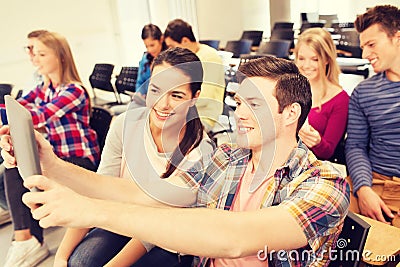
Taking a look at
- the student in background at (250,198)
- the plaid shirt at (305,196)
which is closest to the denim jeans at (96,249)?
the student in background at (250,198)

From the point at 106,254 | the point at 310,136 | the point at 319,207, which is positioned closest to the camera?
the point at 319,207

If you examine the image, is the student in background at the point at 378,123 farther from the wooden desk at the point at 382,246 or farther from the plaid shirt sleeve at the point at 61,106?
the plaid shirt sleeve at the point at 61,106

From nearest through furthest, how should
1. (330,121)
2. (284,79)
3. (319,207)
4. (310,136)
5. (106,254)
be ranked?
(319,207) → (284,79) → (106,254) → (310,136) → (330,121)

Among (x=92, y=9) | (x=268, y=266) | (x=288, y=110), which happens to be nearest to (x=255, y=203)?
(x=268, y=266)

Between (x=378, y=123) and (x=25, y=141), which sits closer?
(x=25, y=141)

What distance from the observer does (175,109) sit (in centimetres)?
150

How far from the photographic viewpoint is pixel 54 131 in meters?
2.32

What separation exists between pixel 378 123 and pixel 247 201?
1004mm

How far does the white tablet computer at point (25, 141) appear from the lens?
0.71 m

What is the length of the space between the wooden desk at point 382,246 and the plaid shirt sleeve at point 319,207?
0.78ft

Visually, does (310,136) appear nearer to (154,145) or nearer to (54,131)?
(154,145)

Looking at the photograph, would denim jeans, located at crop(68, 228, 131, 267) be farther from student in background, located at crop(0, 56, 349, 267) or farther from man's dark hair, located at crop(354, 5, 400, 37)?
man's dark hair, located at crop(354, 5, 400, 37)

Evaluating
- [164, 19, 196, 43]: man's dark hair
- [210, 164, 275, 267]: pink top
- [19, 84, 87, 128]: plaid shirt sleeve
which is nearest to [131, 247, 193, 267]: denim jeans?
[210, 164, 275, 267]: pink top

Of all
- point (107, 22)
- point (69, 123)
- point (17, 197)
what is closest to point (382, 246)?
point (69, 123)
